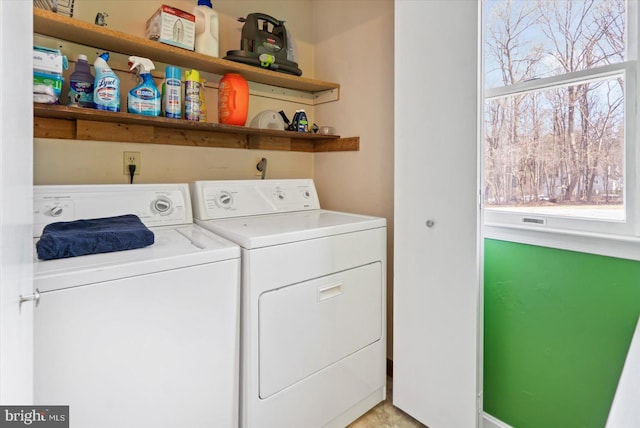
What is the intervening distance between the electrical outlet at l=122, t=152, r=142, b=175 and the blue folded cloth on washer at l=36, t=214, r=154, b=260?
1.44ft

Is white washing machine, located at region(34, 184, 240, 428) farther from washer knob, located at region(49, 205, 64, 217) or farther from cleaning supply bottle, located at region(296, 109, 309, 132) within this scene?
cleaning supply bottle, located at region(296, 109, 309, 132)

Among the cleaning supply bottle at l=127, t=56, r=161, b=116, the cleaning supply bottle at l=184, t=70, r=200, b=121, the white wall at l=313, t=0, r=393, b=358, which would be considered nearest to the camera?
the cleaning supply bottle at l=127, t=56, r=161, b=116

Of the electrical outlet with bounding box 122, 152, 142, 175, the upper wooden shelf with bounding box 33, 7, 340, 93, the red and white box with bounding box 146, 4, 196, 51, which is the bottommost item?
the electrical outlet with bounding box 122, 152, 142, 175

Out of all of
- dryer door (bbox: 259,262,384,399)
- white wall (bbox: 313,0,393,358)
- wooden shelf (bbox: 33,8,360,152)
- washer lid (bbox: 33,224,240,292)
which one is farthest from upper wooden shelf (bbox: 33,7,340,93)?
dryer door (bbox: 259,262,384,399)

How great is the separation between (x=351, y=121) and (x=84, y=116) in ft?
4.74

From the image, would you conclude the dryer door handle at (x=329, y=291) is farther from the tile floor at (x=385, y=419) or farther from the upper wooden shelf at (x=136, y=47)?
the upper wooden shelf at (x=136, y=47)

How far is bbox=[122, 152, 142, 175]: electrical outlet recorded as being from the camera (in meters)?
1.73

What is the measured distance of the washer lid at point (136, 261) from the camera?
37.5 inches

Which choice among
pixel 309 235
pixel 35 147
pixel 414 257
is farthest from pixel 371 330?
pixel 35 147

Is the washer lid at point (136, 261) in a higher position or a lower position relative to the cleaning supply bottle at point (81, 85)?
lower

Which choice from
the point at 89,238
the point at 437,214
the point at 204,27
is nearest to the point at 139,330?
the point at 89,238

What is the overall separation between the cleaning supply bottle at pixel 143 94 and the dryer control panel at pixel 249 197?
1.31ft

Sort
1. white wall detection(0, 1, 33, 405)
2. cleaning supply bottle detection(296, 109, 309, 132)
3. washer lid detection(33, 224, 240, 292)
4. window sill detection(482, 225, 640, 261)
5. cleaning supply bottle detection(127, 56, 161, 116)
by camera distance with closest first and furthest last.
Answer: white wall detection(0, 1, 33, 405) → washer lid detection(33, 224, 240, 292) → window sill detection(482, 225, 640, 261) → cleaning supply bottle detection(127, 56, 161, 116) → cleaning supply bottle detection(296, 109, 309, 132)

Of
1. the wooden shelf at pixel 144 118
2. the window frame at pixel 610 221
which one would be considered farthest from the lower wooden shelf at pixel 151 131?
the window frame at pixel 610 221
